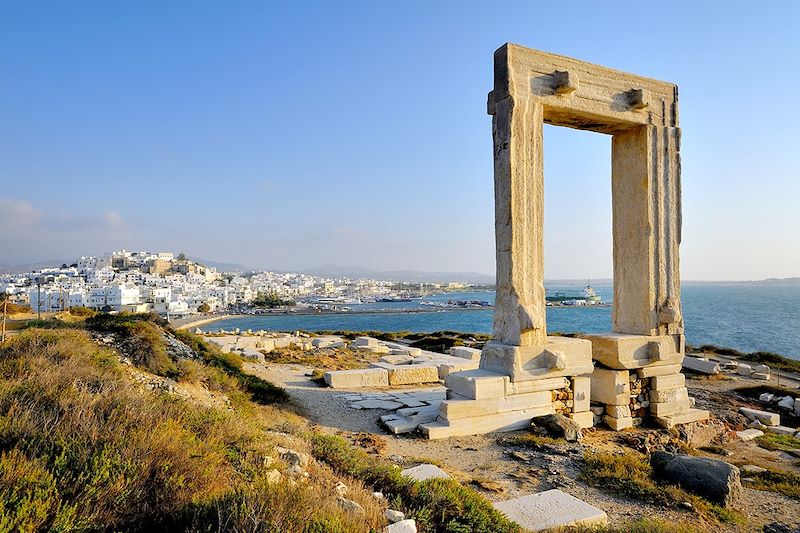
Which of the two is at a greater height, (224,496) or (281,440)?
(224,496)

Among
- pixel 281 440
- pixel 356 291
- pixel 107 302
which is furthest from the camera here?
pixel 356 291

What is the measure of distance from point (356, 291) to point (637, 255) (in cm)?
14265

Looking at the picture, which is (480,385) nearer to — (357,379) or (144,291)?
(357,379)

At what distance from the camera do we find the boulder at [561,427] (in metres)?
7.23

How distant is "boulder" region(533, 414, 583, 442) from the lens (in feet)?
23.7

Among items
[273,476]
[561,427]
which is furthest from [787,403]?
[273,476]

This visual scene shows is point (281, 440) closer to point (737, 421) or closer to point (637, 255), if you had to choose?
point (637, 255)

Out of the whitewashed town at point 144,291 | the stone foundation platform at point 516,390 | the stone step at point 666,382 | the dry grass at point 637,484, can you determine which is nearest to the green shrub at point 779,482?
the dry grass at point 637,484

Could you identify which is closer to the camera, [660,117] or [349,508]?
[349,508]

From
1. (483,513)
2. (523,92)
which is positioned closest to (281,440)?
(483,513)

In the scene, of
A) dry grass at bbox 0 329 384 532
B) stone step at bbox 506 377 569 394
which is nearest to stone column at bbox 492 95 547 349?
stone step at bbox 506 377 569 394

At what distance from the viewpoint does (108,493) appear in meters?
2.79

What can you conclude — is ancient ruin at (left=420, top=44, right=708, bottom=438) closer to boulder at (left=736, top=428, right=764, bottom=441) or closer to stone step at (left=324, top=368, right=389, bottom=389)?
boulder at (left=736, top=428, right=764, bottom=441)

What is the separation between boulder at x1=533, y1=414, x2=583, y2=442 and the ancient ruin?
0.26m
